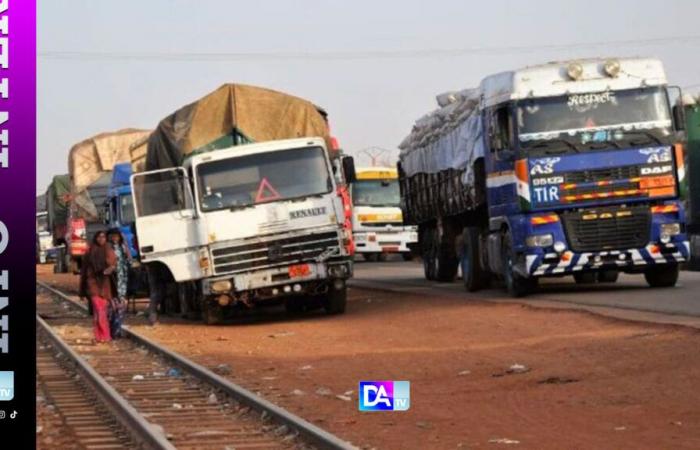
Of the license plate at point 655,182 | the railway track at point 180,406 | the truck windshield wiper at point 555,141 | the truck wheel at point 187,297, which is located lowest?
the railway track at point 180,406

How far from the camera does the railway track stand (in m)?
11.0

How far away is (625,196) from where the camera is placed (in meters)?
22.5

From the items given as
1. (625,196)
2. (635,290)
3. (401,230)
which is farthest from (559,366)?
(401,230)

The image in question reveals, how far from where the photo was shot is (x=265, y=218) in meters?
21.9

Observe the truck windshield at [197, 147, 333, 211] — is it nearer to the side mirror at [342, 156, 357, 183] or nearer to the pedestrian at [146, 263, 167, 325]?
the side mirror at [342, 156, 357, 183]

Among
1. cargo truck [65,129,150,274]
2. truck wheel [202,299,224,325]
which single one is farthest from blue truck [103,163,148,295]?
cargo truck [65,129,150,274]

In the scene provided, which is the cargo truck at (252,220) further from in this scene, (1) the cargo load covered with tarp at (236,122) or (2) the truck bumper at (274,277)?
(1) the cargo load covered with tarp at (236,122)

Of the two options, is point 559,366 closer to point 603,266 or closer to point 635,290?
point 603,266

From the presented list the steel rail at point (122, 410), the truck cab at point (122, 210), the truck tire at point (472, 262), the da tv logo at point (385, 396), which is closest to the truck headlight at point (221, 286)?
the steel rail at point (122, 410)

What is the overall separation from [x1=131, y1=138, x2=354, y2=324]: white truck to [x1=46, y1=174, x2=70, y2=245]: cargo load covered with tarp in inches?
1160

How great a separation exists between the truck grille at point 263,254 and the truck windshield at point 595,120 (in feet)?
12.3

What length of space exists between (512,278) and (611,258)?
2075mm

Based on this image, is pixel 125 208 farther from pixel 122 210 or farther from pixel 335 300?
pixel 335 300

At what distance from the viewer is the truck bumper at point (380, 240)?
155 feet
